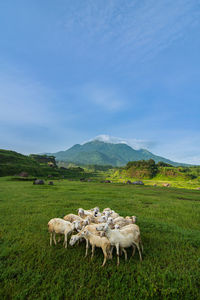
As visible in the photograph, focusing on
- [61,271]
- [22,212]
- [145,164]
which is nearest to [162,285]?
[61,271]

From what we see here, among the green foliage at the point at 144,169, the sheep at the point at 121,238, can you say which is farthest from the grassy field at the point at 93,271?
the green foliage at the point at 144,169

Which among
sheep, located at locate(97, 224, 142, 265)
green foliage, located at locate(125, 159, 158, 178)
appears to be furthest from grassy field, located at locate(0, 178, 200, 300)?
green foliage, located at locate(125, 159, 158, 178)

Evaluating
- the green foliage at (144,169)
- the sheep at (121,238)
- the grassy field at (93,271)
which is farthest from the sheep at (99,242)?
the green foliage at (144,169)

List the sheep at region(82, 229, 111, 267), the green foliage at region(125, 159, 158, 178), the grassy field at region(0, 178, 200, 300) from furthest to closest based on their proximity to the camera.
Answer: the green foliage at region(125, 159, 158, 178)
the sheep at region(82, 229, 111, 267)
the grassy field at region(0, 178, 200, 300)

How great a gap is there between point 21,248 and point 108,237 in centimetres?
376

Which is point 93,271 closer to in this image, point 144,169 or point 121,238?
point 121,238

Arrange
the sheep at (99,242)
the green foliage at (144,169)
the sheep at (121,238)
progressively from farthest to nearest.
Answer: the green foliage at (144,169), the sheep at (121,238), the sheep at (99,242)

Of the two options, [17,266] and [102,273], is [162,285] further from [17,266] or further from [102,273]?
[17,266]

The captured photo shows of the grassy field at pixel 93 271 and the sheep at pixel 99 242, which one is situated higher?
the sheep at pixel 99 242

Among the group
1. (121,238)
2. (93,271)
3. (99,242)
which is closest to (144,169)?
(121,238)

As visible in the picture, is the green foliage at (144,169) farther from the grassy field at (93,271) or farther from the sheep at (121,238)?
the sheep at (121,238)

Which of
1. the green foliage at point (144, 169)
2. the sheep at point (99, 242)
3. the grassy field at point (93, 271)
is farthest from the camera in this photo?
the green foliage at point (144, 169)

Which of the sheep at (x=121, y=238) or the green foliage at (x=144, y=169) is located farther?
the green foliage at (x=144, y=169)

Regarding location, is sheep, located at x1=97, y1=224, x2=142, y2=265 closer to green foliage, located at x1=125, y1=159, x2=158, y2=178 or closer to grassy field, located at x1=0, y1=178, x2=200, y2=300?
grassy field, located at x1=0, y1=178, x2=200, y2=300
